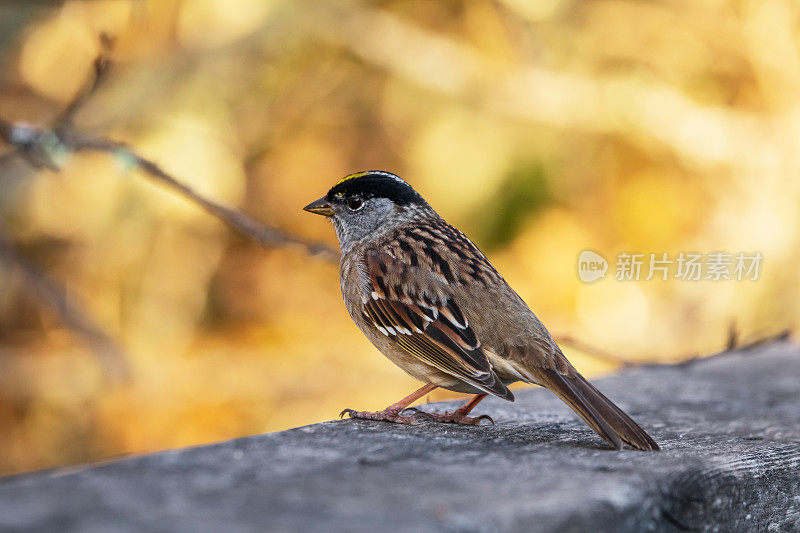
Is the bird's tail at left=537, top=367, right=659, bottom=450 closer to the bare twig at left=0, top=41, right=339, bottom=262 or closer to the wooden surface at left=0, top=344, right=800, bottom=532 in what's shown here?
the wooden surface at left=0, top=344, right=800, bottom=532

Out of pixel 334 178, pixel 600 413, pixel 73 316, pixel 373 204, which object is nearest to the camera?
pixel 600 413

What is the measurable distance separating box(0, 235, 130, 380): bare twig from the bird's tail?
2417mm

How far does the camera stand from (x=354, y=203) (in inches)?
122

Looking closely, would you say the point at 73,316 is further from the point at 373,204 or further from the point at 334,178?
the point at 334,178

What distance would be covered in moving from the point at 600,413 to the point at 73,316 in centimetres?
305

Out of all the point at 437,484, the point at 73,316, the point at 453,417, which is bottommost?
the point at 437,484

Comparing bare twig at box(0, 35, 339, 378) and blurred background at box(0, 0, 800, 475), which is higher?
blurred background at box(0, 0, 800, 475)

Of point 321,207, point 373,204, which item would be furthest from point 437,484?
point 321,207

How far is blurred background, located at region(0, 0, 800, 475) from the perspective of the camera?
17.6 ft

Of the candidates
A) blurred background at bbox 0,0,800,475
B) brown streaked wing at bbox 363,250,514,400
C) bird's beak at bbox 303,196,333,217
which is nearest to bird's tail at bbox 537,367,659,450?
brown streaked wing at bbox 363,250,514,400

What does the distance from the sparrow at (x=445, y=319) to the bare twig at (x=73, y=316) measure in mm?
1654

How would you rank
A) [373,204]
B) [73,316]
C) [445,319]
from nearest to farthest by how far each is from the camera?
1. [445,319]
2. [373,204]
3. [73,316]

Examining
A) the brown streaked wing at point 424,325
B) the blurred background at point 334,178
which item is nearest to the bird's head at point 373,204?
the brown streaked wing at point 424,325

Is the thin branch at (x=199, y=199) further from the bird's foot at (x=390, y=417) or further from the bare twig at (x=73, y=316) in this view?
the bare twig at (x=73, y=316)
